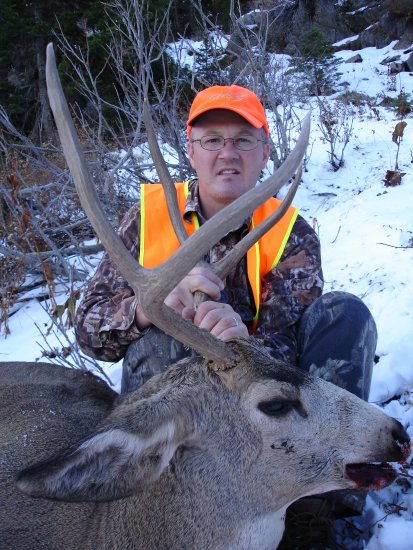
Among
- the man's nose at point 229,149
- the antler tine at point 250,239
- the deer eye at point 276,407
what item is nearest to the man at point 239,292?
the man's nose at point 229,149

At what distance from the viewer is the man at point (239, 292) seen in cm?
301

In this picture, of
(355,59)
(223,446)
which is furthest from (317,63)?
(223,446)

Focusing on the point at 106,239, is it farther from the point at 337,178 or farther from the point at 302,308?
the point at 337,178

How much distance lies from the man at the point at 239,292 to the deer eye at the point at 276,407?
93cm

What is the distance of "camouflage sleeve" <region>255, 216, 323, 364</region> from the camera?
10.3 feet

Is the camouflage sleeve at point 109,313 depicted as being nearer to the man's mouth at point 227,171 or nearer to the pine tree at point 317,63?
the man's mouth at point 227,171

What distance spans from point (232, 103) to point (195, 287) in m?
1.44

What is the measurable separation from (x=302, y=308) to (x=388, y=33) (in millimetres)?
21205

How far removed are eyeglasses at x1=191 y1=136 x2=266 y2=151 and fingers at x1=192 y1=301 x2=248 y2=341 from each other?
1.47 meters

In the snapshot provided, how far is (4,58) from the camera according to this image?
13.9 meters

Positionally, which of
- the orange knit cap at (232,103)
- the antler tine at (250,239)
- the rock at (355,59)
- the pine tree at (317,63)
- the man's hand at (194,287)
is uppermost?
the rock at (355,59)

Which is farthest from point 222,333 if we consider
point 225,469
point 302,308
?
point 302,308

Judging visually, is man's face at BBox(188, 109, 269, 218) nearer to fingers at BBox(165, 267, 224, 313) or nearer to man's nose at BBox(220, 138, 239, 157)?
man's nose at BBox(220, 138, 239, 157)

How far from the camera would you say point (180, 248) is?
183 cm
